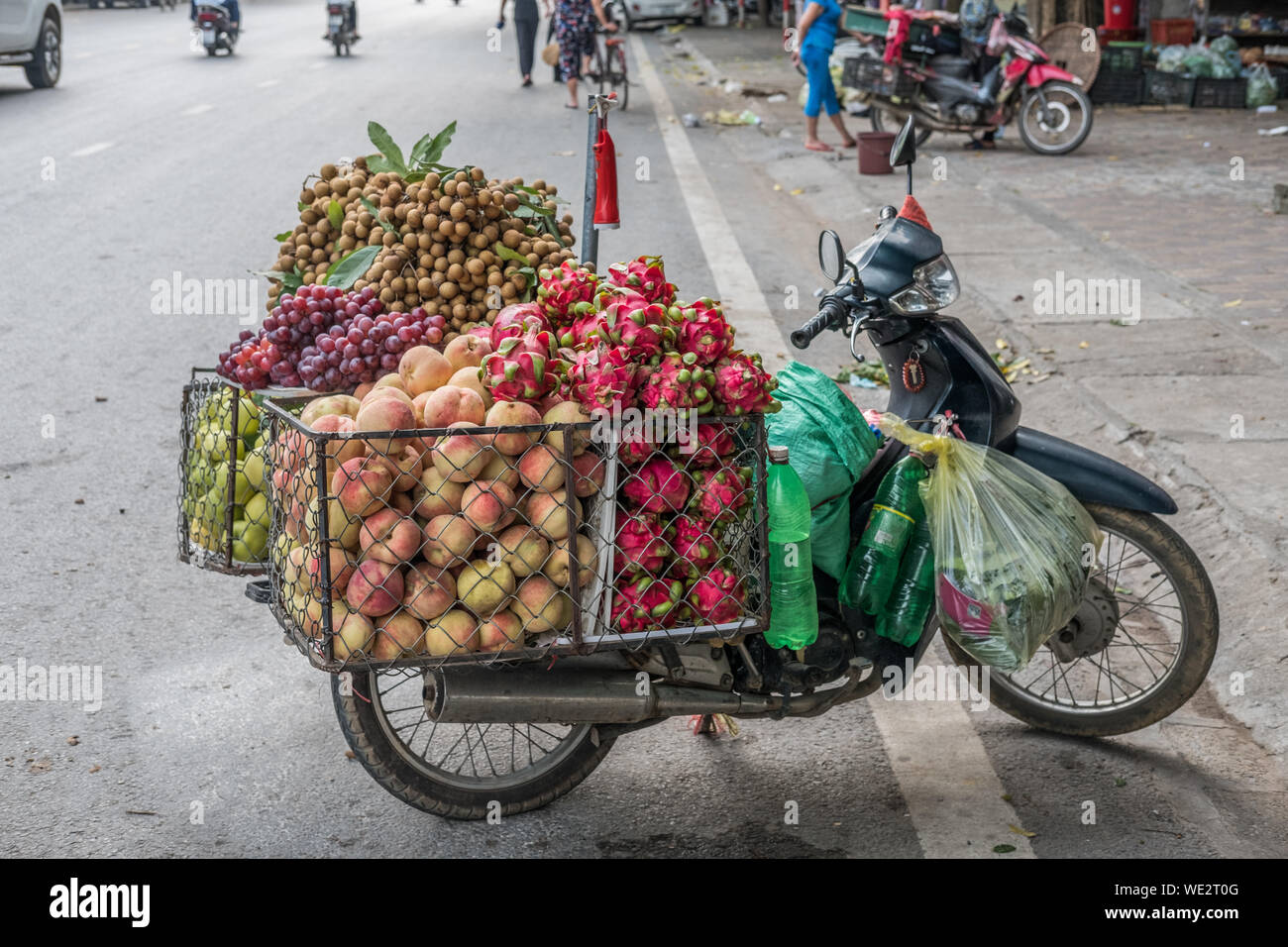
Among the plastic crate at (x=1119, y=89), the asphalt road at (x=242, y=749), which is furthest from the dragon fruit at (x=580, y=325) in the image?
the plastic crate at (x=1119, y=89)

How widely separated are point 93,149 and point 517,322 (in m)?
10.6

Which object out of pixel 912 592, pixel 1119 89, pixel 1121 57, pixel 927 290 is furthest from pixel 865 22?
pixel 912 592

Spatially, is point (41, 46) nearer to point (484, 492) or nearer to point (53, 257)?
point (53, 257)

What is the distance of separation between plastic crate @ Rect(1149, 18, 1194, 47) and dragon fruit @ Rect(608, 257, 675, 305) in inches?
555

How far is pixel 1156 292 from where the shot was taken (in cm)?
709

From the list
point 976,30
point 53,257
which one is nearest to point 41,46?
point 53,257

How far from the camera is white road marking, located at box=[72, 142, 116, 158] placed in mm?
11484

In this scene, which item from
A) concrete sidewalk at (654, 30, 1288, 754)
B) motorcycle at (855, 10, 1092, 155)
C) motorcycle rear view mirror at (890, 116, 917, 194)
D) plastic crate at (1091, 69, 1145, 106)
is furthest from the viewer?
plastic crate at (1091, 69, 1145, 106)

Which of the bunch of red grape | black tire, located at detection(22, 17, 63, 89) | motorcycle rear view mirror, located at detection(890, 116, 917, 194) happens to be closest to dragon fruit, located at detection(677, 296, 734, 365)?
the bunch of red grape

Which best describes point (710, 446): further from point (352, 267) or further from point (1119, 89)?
point (1119, 89)

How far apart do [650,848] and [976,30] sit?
12.0 meters

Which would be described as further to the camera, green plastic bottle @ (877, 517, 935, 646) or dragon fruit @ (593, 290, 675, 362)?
green plastic bottle @ (877, 517, 935, 646)

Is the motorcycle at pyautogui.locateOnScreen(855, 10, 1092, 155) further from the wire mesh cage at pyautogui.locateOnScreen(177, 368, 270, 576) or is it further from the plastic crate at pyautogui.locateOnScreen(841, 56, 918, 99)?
the wire mesh cage at pyautogui.locateOnScreen(177, 368, 270, 576)
